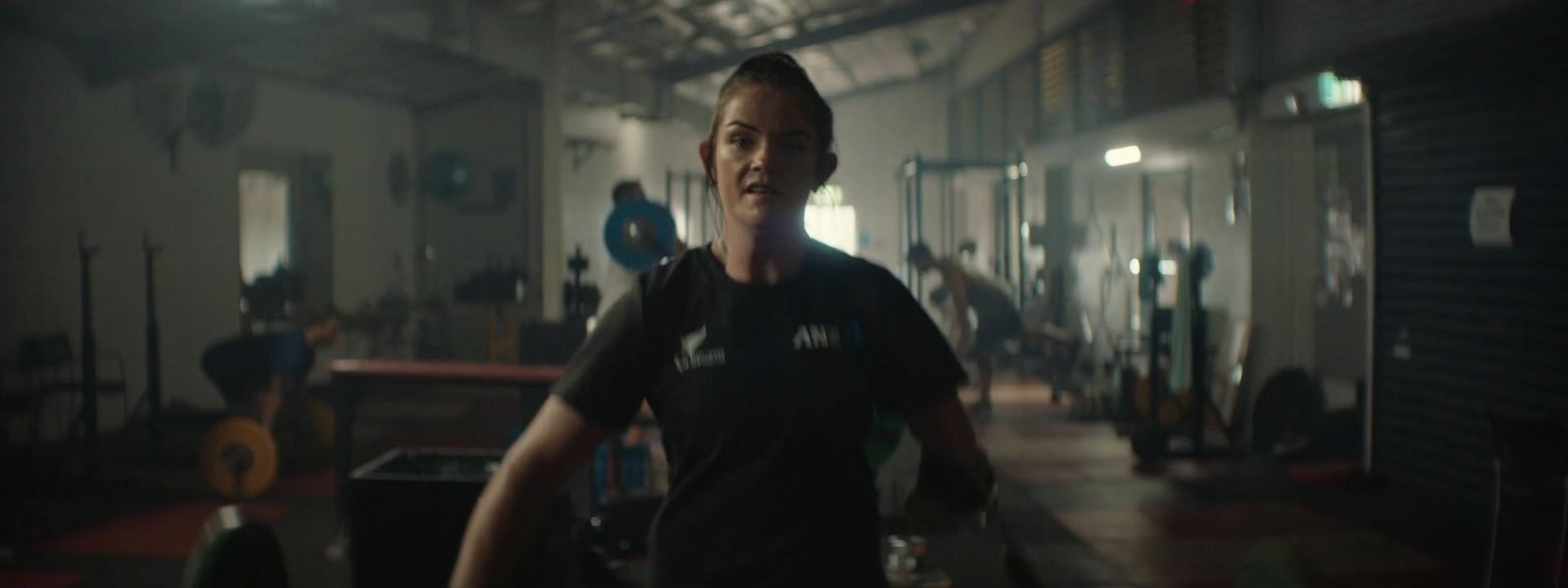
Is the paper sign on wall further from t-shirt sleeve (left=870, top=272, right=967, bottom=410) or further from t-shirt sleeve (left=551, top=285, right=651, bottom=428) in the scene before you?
t-shirt sleeve (left=551, top=285, right=651, bottom=428)

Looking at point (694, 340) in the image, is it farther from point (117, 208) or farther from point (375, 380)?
point (117, 208)

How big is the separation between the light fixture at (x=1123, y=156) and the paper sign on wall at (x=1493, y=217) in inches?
99.8

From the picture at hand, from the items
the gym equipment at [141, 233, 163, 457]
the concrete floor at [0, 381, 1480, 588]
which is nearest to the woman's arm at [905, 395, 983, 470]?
the concrete floor at [0, 381, 1480, 588]

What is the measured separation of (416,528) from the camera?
3422 millimetres

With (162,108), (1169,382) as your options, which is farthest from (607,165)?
(1169,382)

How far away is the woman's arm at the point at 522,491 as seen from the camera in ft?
3.69

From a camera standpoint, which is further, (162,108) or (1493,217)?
(162,108)

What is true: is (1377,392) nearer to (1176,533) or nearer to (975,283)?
(1176,533)

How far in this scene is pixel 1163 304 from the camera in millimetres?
6656

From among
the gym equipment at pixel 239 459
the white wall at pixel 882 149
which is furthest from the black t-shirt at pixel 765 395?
the white wall at pixel 882 149

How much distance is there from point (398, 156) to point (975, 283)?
17.5ft

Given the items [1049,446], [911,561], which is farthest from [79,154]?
[1049,446]

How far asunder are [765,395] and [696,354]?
0.27ft

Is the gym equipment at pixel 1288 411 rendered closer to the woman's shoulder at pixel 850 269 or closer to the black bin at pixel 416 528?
the black bin at pixel 416 528
